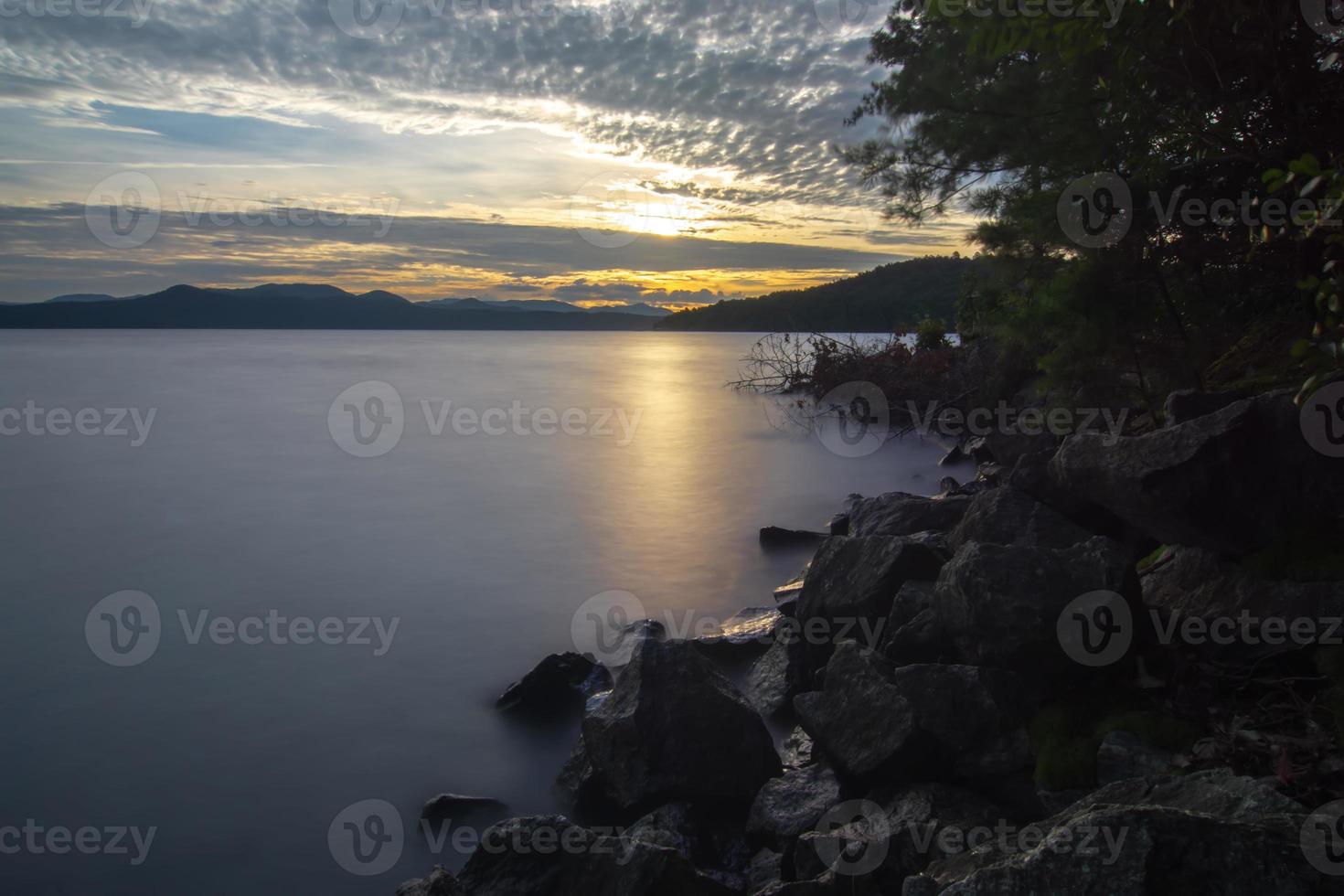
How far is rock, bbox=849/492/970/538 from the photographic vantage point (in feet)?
32.1

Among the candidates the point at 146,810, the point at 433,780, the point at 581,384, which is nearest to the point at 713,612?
the point at 433,780

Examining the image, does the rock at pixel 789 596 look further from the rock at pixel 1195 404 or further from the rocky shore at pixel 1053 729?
the rock at pixel 1195 404

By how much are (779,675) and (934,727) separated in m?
2.72

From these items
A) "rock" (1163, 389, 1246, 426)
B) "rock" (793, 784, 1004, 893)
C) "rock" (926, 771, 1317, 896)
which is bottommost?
"rock" (793, 784, 1004, 893)

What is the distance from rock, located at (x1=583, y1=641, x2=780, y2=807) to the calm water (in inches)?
44.0

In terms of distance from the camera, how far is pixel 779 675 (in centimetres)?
777

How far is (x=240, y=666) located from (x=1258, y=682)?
31.3ft

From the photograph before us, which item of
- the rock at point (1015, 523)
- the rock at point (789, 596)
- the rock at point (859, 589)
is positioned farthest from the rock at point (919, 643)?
the rock at point (789, 596)

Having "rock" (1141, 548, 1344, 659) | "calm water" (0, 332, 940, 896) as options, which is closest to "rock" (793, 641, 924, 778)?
"rock" (1141, 548, 1344, 659)

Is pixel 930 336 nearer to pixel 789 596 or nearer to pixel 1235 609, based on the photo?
pixel 789 596

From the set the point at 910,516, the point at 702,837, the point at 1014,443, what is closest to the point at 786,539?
the point at 910,516

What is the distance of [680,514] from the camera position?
1612 centimetres

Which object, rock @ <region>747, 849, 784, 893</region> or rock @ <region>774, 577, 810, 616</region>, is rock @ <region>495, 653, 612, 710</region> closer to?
rock @ <region>774, 577, 810, 616</region>

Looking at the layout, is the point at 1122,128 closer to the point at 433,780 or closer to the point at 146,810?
the point at 433,780
